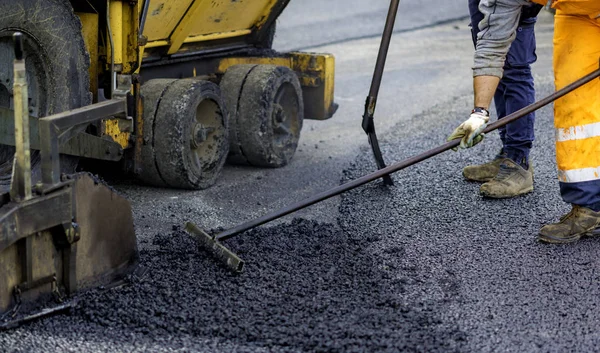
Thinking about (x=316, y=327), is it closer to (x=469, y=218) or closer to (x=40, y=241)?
(x=40, y=241)

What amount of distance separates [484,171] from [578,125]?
123cm

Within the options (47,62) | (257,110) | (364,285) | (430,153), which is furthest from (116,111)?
(257,110)

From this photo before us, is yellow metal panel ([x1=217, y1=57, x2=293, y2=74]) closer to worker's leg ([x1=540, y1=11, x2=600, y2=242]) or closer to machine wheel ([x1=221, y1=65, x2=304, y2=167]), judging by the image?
machine wheel ([x1=221, y1=65, x2=304, y2=167])

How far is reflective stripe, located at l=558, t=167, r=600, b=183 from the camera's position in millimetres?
4055

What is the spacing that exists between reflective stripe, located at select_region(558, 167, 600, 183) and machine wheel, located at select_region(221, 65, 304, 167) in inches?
80.7

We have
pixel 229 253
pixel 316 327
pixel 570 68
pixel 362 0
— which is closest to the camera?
pixel 316 327

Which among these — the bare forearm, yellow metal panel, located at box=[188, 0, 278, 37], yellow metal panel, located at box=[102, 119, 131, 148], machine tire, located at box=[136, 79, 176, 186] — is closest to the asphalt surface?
machine tire, located at box=[136, 79, 176, 186]

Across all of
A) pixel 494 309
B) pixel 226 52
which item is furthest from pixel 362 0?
pixel 494 309

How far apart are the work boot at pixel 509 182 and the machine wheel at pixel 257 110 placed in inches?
55.4

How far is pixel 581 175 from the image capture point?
160 inches

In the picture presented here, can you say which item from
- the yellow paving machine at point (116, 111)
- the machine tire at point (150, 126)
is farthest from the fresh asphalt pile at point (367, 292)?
the machine tire at point (150, 126)

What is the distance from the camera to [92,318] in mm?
3248

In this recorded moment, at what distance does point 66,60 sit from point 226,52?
2082mm

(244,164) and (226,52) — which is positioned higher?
(226,52)
